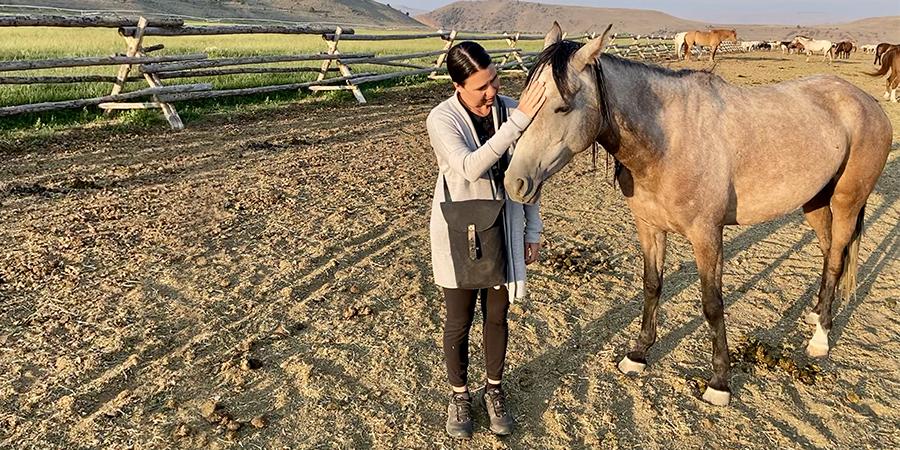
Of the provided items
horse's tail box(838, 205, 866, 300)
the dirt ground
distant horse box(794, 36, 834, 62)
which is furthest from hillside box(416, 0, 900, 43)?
horse's tail box(838, 205, 866, 300)

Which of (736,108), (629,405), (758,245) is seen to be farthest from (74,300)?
(758,245)

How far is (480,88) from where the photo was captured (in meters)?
2.22

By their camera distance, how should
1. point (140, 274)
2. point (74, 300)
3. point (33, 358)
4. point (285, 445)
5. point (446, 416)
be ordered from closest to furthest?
point (285, 445) < point (446, 416) < point (33, 358) < point (74, 300) < point (140, 274)

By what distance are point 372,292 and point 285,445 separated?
1.58m

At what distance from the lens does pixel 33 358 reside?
3.05 m

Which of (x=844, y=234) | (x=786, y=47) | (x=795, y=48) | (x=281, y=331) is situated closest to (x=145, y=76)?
(x=281, y=331)

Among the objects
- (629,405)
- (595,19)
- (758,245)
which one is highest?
(629,405)

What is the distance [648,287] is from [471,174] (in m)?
1.80

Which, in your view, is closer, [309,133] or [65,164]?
[65,164]

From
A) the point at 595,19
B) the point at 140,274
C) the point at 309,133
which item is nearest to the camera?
the point at 140,274

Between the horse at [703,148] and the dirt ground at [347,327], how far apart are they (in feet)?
1.12

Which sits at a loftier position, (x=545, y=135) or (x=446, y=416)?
(x=545, y=135)

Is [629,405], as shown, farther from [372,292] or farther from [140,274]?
[140,274]

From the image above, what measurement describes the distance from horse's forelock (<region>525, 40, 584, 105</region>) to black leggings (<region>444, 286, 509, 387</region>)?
91cm
